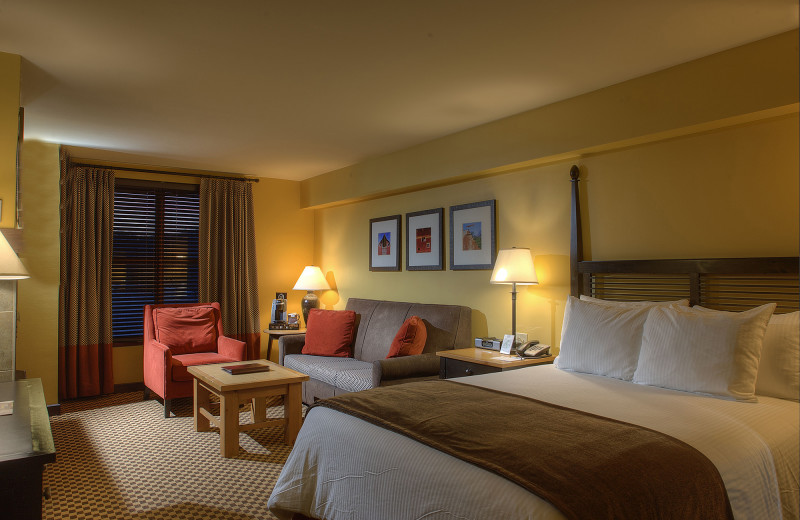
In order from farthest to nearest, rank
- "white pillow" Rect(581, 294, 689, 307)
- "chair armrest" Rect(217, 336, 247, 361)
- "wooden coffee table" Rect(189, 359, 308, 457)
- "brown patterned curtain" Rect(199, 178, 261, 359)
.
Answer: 1. "brown patterned curtain" Rect(199, 178, 261, 359)
2. "chair armrest" Rect(217, 336, 247, 361)
3. "wooden coffee table" Rect(189, 359, 308, 457)
4. "white pillow" Rect(581, 294, 689, 307)

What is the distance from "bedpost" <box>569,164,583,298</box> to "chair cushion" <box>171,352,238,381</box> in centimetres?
310

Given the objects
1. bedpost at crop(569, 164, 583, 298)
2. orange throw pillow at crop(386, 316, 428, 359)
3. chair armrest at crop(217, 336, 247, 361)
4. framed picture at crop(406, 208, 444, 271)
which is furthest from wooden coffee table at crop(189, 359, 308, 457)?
bedpost at crop(569, 164, 583, 298)

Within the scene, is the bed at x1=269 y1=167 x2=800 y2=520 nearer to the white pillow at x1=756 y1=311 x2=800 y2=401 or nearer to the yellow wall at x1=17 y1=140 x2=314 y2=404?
the white pillow at x1=756 y1=311 x2=800 y2=401

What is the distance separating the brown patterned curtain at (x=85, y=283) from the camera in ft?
17.3

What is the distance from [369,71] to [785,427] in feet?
8.94

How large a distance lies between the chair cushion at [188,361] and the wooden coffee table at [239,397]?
19.2 inches

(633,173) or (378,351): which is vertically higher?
(633,173)

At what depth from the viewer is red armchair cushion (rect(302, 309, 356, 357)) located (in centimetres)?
526

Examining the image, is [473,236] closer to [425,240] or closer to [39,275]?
[425,240]

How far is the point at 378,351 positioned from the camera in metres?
5.01

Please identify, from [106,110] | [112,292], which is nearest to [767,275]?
[106,110]

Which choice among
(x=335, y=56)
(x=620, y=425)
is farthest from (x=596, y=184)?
(x=620, y=425)

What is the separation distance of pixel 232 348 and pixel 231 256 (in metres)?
1.48

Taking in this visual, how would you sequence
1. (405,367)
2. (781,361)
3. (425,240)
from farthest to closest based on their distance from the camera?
(425,240)
(405,367)
(781,361)
